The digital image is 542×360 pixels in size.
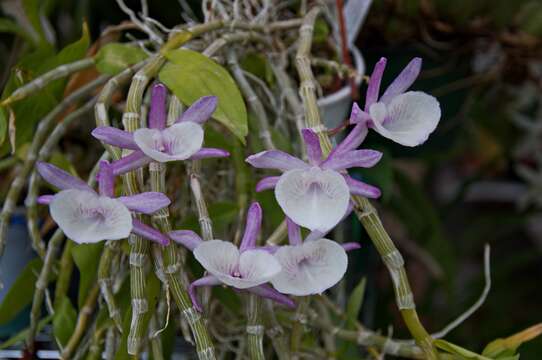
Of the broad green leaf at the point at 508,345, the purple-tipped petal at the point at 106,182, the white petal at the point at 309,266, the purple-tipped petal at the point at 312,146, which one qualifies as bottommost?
the broad green leaf at the point at 508,345

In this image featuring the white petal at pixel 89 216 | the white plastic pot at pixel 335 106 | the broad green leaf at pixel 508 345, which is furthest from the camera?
the white plastic pot at pixel 335 106

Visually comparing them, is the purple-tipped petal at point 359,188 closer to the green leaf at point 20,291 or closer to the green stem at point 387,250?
the green stem at point 387,250

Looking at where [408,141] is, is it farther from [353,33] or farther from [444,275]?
[444,275]

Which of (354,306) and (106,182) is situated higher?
(106,182)

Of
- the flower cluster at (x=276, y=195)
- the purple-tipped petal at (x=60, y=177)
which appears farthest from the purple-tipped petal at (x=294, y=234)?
the purple-tipped petal at (x=60, y=177)

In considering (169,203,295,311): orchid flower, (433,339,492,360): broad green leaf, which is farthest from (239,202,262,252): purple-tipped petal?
(433,339,492,360): broad green leaf

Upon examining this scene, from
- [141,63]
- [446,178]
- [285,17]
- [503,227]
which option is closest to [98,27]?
[285,17]

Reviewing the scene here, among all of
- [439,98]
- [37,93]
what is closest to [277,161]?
[37,93]

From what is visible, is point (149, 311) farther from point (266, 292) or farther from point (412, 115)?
point (412, 115)
